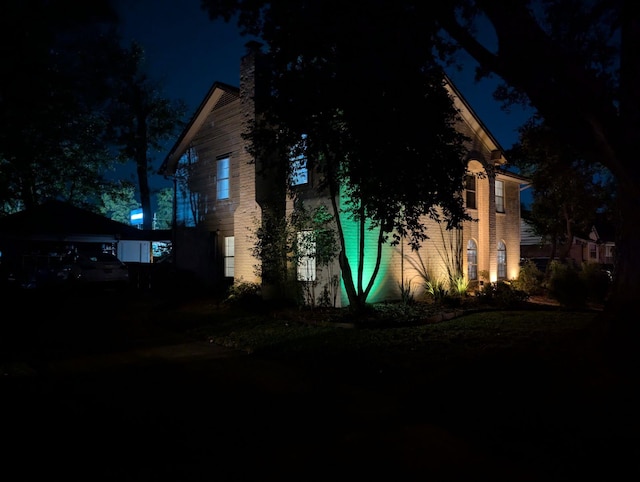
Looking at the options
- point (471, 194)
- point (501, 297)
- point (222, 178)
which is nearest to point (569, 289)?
point (501, 297)

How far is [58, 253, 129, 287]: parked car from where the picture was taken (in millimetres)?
19359

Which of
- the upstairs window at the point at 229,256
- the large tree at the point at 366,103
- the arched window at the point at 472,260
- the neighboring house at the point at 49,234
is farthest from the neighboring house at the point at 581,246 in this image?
the neighboring house at the point at 49,234

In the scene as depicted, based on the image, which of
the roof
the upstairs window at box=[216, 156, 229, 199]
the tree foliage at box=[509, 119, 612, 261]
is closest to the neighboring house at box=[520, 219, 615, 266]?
the tree foliage at box=[509, 119, 612, 261]

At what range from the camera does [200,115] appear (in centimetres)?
1939

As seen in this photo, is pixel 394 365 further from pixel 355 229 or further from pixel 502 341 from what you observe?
pixel 355 229

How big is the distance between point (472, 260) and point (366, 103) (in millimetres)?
11495

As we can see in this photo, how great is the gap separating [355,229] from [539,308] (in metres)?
5.79

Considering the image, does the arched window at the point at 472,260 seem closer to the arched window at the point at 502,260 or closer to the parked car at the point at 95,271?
the arched window at the point at 502,260

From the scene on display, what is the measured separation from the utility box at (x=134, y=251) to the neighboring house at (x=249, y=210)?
13638 millimetres

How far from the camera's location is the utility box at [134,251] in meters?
33.3

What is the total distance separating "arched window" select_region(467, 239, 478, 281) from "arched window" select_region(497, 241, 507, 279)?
2.72 m

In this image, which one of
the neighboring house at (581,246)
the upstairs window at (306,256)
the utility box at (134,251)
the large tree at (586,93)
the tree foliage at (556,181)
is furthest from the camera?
the neighboring house at (581,246)

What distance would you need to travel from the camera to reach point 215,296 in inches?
679

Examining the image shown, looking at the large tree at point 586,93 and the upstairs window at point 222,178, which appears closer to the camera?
the large tree at point 586,93
